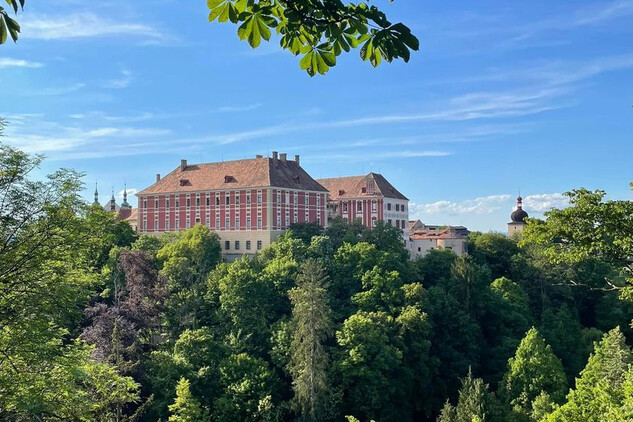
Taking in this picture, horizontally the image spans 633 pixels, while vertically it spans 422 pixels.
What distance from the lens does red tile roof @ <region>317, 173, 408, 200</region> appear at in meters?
63.5

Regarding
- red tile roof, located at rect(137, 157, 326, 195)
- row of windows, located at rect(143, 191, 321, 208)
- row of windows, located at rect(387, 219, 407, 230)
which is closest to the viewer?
row of windows, located at rect(143, 191, 321, 208)

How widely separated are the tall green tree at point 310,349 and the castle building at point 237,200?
1685 centimetres

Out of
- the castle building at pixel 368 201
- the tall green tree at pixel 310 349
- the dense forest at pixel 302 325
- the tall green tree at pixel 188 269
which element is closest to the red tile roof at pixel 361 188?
the castle building at pixel 368 201

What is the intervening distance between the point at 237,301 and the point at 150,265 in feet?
22.8

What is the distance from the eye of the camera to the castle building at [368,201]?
6272cm

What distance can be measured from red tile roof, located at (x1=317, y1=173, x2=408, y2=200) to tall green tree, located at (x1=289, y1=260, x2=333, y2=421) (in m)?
27.4

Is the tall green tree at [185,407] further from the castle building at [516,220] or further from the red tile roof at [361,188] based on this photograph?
the castle building at [516,220]

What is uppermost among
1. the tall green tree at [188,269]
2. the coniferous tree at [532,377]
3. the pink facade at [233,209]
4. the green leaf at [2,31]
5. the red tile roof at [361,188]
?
the red tile roof at [361,188]

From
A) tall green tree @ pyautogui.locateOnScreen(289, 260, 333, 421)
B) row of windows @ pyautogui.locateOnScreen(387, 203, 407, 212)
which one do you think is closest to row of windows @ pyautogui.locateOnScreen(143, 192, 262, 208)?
row of windows @ pyautogui.locateOnScreen(387, 203, 407, 212)

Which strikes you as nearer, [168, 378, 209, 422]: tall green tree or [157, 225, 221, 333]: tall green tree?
Answer: [168, 378, 209, 422]: tall green tree

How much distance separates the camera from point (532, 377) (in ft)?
118

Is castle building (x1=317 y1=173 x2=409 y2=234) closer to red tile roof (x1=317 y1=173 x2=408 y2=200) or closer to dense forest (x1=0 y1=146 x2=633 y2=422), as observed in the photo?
red tile roof (x1=317 y1=173 x2=408 y2=200)

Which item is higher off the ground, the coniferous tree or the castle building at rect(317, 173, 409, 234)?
the castle building at rect(317, 173, 409, 234)

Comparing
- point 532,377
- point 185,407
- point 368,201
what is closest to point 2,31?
point 185,407
